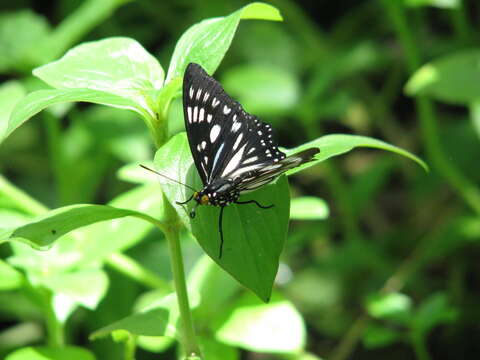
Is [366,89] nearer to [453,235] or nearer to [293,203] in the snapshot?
[453,235]

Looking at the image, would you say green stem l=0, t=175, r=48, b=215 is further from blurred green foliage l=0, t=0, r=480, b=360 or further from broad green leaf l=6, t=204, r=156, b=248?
broad green leaf l=6, t=204, r=156, b=248

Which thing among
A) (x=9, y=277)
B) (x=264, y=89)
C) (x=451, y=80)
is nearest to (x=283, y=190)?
(x=9, y=277)

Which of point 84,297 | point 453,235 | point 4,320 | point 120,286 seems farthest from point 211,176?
point 4,320

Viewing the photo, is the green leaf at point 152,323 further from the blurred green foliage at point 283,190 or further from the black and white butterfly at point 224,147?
the black and white butterfly at point 224,147

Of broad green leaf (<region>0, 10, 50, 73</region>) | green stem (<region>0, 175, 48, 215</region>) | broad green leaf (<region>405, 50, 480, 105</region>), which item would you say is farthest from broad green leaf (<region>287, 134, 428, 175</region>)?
broad green leaf (<region>0, 10, 50, 73</region>)

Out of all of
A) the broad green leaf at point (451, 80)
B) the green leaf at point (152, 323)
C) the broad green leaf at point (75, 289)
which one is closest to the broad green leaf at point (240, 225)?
the green leaf at point (152, 323)

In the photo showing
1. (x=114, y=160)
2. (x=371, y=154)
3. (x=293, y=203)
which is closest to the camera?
(x=293, y=203)

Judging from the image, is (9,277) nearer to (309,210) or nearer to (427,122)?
(309,210)

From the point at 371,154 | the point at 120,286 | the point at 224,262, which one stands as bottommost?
the point at 224,262
